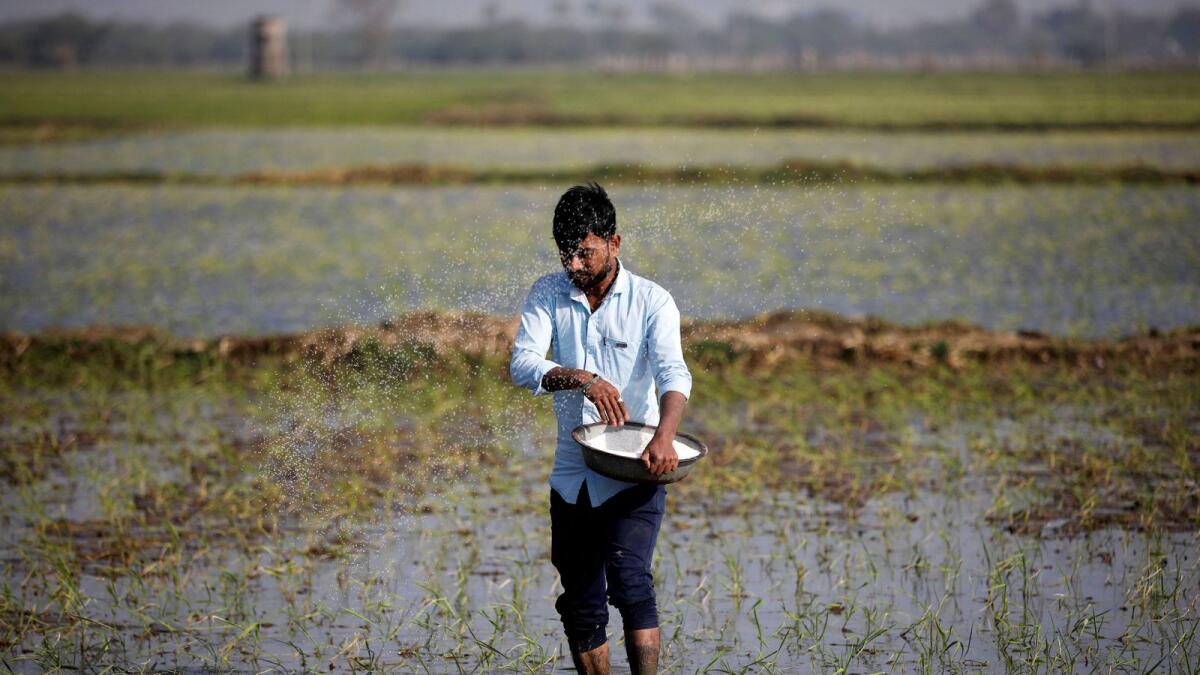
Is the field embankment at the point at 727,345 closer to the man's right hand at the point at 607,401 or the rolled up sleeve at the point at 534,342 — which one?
the rolled up sleeve at the point at 534,342

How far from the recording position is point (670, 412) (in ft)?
11.6

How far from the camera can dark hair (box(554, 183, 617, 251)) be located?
3551 millimetres

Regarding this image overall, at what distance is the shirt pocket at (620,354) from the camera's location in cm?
371

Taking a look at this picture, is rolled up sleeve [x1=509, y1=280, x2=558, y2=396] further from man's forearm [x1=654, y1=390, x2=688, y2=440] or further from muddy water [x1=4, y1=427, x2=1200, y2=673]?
muddy water [x1=4, y1=427, x2=1200, y2=673]

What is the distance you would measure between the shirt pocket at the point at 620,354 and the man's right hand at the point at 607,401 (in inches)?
7.7

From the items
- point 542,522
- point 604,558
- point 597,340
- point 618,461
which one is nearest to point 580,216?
point 597,340

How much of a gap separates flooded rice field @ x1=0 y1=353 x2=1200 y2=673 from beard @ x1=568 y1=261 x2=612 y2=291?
1.06m

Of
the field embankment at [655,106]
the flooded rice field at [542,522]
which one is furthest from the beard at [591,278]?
the field embankment at [655,106]

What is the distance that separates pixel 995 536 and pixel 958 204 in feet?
44.6

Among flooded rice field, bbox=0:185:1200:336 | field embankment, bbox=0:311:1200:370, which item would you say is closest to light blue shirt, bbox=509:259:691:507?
field embankment, bbox=0:311:1200:370

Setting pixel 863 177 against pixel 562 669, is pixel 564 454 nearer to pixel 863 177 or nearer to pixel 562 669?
pixel 562 669

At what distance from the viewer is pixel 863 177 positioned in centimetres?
2123

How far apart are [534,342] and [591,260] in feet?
0.83

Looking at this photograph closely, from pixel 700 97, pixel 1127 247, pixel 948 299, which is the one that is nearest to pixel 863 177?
pixel 1127 247
